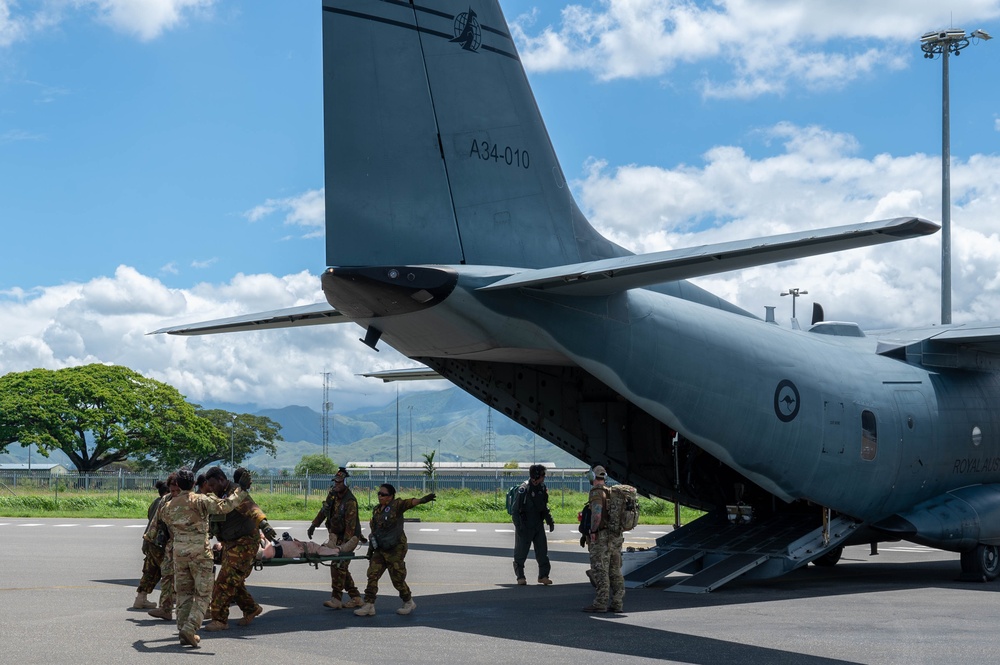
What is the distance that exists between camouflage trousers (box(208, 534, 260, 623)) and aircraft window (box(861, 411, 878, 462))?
1004 centimetres

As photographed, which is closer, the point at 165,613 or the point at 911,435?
the point at 165,613

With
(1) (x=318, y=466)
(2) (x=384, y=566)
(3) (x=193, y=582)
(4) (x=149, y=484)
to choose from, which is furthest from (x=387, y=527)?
(1) (x=318, y=466)

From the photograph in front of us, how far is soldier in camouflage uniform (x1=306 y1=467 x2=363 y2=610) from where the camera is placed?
13102 millimetres

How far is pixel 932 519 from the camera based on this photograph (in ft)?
56.3

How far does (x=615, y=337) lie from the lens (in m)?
13.9

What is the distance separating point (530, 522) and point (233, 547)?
5.88 meters

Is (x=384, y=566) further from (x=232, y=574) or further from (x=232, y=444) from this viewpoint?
(x=232, y=444)

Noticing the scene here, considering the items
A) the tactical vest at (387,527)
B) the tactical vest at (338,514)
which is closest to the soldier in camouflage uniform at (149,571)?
the tactical vest at (338,514)

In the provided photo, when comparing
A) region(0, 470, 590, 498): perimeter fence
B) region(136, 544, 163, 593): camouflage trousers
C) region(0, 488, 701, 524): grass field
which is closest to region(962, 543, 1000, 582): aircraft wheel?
region(136, 544, 163, 593): camouflage trousers

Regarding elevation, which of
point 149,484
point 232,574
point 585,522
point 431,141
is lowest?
point 149,484

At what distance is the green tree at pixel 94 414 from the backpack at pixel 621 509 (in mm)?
62401

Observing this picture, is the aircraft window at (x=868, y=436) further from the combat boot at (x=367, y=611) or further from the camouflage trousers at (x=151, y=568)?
the camouflage trousers at (x=151, y=568)

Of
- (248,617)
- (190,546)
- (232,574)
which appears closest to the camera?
(190,546)

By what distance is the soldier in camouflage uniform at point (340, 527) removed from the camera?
13.1 metres
